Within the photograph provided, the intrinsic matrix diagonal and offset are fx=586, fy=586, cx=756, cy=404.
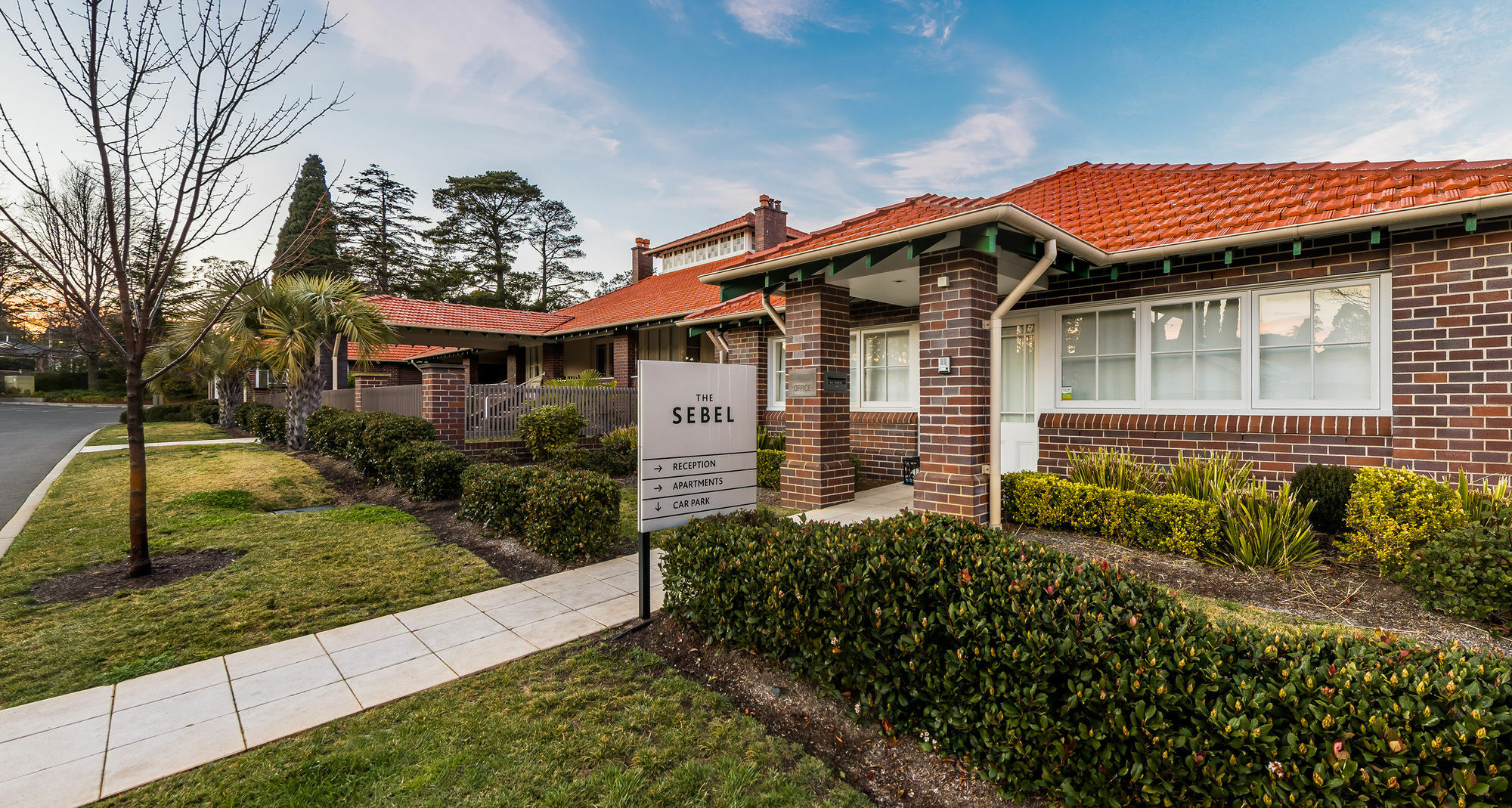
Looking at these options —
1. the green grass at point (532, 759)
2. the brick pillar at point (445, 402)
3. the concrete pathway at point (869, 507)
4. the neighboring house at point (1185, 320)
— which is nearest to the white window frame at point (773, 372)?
the neighboring house at point (1185, 320)

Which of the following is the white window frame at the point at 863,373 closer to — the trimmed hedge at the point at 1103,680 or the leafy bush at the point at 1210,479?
the leafy bush at the point at 1210,479

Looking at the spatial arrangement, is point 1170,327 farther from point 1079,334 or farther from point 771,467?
point 771,467

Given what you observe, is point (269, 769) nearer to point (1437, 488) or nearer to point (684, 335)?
point (1437, 488)

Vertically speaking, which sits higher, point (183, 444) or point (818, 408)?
point (818, 408)

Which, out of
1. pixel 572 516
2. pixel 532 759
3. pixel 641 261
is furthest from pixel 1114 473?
pixel 641 261

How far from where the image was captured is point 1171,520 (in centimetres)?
516

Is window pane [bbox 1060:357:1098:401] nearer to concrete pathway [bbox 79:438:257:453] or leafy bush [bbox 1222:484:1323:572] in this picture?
leafy bush [bbox 1222:484:1323:572]

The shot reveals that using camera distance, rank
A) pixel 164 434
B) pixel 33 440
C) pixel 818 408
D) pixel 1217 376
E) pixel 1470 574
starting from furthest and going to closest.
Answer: pixel 164 434, pixel 33 440, pixel 818 408, pixel 1217 376, pixel 1470 574

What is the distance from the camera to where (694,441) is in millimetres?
4324

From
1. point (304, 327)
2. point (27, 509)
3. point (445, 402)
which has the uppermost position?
point (304, 327)

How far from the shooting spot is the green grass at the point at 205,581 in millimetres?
3711

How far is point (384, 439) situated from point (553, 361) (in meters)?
11.9

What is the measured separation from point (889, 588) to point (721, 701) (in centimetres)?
113

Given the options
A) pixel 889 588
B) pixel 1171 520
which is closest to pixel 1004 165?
pixel 1171 520
